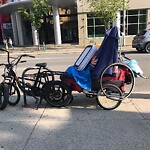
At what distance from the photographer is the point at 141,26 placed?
2527 centimetres

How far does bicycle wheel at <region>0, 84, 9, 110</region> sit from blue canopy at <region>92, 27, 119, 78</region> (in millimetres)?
1836

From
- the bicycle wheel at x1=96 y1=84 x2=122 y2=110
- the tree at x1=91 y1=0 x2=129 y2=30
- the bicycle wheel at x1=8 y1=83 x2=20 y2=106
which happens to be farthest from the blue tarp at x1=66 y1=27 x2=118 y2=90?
the tree at x1=91 y1=0 x2=129 y2=30

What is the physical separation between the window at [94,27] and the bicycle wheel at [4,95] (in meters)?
21.0

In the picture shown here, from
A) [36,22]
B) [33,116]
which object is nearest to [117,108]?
[33,116]

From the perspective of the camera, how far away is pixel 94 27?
25703 millimetres

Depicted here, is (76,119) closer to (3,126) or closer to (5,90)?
(3,126)

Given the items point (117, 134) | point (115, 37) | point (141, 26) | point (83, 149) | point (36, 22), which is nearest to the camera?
point (83, 149)

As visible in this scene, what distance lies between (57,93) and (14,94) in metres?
1.16

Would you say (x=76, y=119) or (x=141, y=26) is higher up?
(x=141, y=26)

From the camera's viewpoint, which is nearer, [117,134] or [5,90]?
[117,134]

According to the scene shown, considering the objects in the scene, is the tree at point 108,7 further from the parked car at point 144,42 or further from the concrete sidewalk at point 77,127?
the concrete sidewalk at point 77,127

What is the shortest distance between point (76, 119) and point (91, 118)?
279mm

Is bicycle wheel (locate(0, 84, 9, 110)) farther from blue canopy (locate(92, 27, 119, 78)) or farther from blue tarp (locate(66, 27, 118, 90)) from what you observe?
blue canopy (locate(92, 27, 119, 78))

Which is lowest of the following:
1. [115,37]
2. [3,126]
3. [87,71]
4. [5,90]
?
[3,126]
